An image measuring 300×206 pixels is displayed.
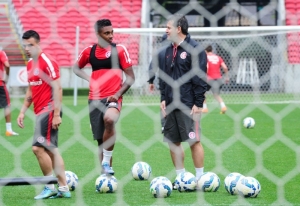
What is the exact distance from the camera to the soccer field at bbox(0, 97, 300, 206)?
17.0 ft

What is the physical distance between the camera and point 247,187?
5145mm

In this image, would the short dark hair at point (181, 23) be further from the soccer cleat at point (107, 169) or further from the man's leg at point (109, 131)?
the soccer cleat at point (107, 169)

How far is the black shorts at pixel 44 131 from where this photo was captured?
528 centimetres

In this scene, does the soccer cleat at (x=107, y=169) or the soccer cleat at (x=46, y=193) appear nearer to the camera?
the soccer cleat at (x=46, y=193)

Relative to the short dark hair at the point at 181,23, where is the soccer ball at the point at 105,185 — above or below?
below

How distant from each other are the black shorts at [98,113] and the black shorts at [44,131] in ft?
2.57

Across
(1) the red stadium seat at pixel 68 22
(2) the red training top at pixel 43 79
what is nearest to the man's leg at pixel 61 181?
(2) the red training top at pixel 43 79

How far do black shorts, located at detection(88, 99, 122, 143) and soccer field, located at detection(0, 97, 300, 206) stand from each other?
0.45 m

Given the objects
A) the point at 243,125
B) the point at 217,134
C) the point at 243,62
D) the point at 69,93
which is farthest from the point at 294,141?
the point at 69,93

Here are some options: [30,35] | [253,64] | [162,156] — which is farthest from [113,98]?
[253,64]

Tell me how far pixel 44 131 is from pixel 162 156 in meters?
2.69

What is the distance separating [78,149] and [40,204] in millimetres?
3490

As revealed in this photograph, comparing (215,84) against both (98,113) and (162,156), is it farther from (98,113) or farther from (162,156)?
(98,113)

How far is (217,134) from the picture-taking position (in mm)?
9883
